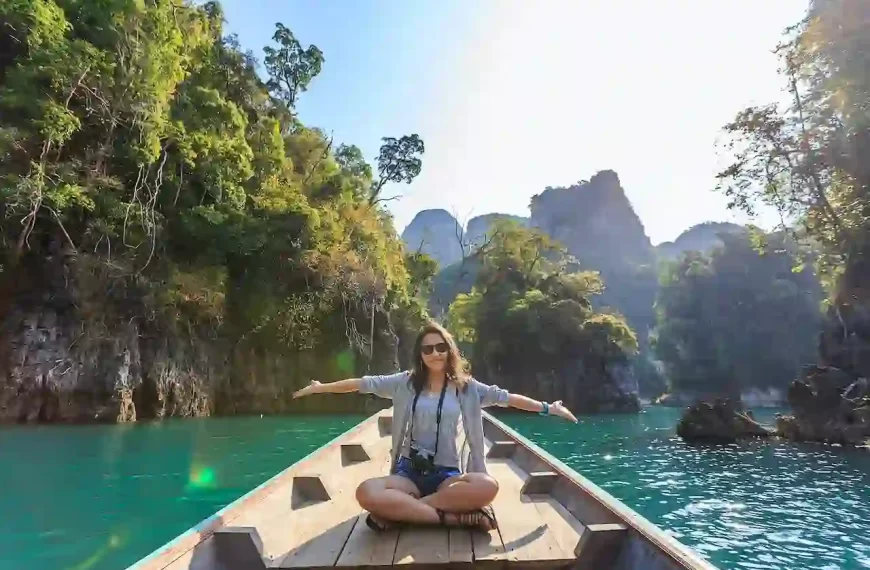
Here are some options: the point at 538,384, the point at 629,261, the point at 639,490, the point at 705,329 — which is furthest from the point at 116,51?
the point at 629,261

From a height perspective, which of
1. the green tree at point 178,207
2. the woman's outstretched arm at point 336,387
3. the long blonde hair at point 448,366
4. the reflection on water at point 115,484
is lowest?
the reflection on water at point 115,484

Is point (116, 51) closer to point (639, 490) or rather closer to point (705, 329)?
point (639, 490)

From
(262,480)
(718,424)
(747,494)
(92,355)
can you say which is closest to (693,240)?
(718,424)

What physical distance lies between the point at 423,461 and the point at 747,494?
23.2ft

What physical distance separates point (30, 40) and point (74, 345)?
7472 mm

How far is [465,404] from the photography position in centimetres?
303

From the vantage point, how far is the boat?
2305 millimetres

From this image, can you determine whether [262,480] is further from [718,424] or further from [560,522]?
[718,424]

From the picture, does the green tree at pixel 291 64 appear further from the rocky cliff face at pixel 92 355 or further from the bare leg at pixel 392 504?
the bare leg at pixel 392 504

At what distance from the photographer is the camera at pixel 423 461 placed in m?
2.96

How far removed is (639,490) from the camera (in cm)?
852

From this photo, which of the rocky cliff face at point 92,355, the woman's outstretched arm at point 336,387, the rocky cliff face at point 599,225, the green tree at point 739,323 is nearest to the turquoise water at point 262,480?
the rocky cliff face at point 92,355

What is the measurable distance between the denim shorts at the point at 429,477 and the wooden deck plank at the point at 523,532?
34cm

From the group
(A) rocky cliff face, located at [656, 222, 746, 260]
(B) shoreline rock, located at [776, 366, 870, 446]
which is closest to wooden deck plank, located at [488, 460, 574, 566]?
(B) shoreline rock, located at [776, 366, 870, 446]
